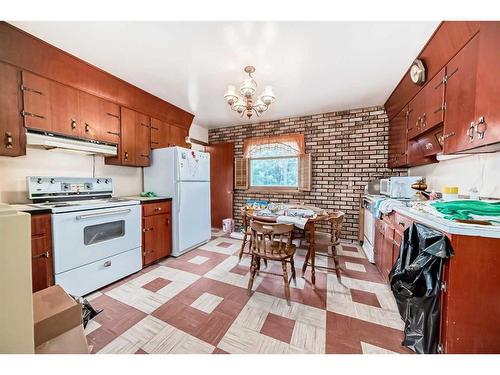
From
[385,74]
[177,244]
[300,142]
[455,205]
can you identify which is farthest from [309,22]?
[177,244]

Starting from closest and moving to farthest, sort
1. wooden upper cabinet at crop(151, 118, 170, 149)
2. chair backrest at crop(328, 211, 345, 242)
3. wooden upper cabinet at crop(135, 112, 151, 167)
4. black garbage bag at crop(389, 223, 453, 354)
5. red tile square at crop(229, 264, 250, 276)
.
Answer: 1. black garbage bag at crop(389, 223, 453, 354)
2. chair backrest at crop(328, 211, 345, 242)
3. red tile square at crop(229, 264, 250, 276)
4. wooden upper cabinet at crop(135, 112, 151, 167)
5. wooden upper cabinet at crop(151, 118, 170, 149)

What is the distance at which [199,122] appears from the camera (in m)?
4.30

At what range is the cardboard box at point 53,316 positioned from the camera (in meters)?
1.03

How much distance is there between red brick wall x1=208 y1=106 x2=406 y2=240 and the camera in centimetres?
334

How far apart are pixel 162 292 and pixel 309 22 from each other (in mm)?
2843

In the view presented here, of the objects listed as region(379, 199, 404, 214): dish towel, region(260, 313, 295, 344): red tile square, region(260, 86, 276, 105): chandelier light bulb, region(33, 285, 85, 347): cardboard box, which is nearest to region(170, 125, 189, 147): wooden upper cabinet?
region(260, 86, 276, 105): chandelier light bulb

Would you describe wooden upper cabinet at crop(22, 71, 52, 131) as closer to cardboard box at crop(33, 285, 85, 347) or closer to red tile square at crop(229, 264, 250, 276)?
cardboard box at crop(33, 285, 85, 347)

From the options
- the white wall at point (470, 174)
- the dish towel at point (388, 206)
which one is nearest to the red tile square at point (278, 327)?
the dish towel at point (388, 206)

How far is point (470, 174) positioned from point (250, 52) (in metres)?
2.46

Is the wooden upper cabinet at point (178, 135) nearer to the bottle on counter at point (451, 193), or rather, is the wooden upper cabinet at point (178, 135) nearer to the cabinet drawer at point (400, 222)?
the cabinet drawer at point (400, 222)

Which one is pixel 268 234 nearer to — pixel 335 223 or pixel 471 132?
pixel 335 223

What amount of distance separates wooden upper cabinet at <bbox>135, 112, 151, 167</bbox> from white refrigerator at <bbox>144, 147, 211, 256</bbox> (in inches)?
4.0
